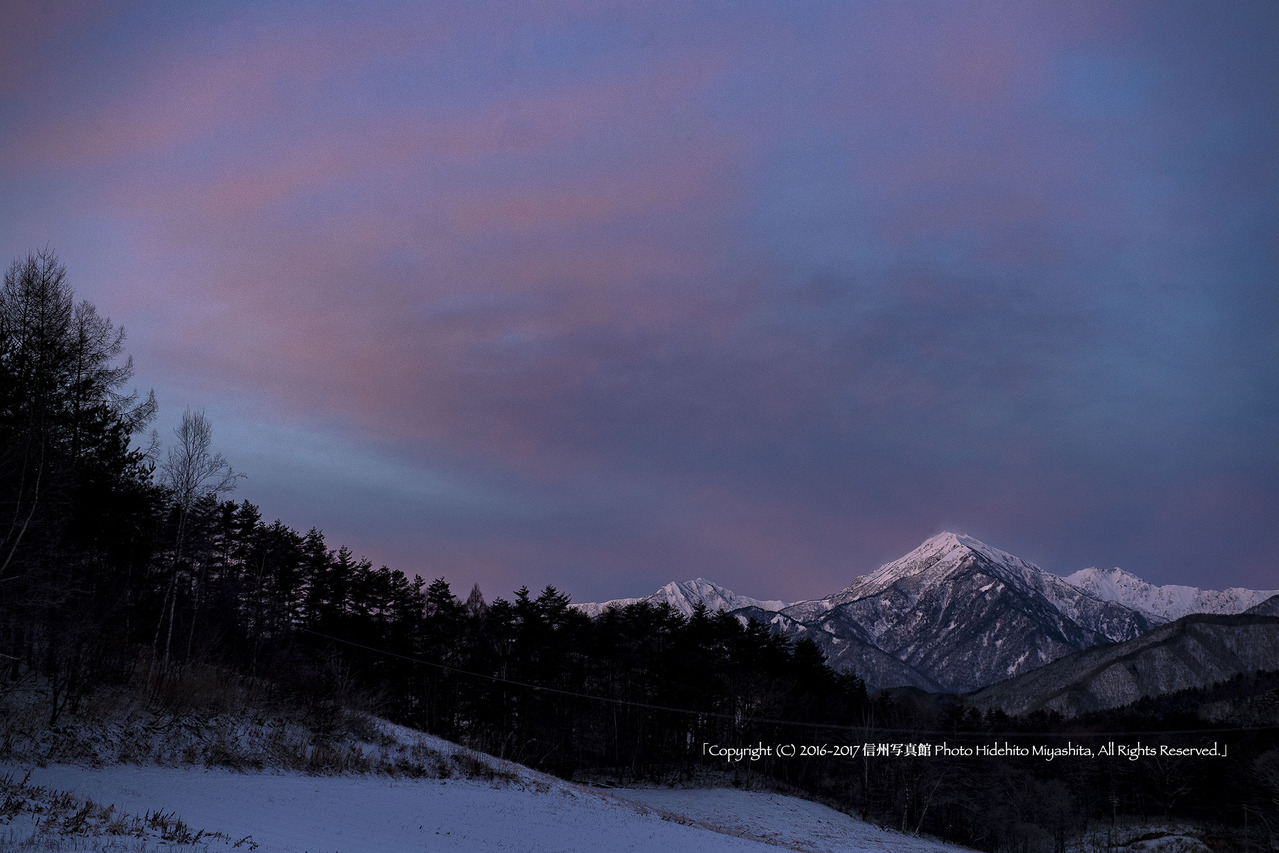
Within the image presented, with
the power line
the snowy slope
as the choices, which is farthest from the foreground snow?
the power line

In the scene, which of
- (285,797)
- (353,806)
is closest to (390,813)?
(353,806)

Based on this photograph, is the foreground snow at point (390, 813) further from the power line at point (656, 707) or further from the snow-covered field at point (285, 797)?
the power line at point (656, 707)

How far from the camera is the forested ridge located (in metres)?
29.7

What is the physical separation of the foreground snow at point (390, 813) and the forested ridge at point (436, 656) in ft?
20.1

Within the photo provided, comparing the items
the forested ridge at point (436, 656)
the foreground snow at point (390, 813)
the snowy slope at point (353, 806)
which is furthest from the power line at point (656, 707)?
the foreground snow at point (390, 813)

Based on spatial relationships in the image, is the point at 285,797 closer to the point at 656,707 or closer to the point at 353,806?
the point at 353,806

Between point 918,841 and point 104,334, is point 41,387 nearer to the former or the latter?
point 104,334

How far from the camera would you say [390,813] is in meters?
31.8

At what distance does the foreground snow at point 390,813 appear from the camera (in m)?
23.3

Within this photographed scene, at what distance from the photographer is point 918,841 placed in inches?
2687

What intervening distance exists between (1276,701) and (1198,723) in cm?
1196

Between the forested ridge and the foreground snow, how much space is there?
20.1 ft

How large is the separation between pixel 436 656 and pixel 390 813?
139ft

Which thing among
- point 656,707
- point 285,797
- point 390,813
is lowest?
point 390,813
